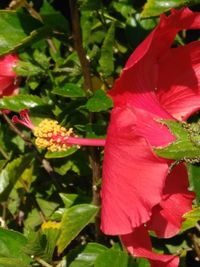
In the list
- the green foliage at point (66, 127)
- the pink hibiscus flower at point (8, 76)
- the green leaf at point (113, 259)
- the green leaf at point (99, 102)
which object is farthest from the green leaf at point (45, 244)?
the pink hibiscus flower at point (8, 76)

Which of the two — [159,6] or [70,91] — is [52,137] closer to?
[70,91]

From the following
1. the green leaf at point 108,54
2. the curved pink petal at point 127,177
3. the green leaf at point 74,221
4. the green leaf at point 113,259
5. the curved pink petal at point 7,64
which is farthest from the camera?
the curved pink petal at point 7,64

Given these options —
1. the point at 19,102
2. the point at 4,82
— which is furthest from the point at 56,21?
the point at 4,82

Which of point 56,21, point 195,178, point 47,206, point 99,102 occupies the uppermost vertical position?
point 56,21

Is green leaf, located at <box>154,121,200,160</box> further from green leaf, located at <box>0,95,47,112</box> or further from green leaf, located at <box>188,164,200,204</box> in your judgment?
green leaf, located at <box>0,95,47,112</box>

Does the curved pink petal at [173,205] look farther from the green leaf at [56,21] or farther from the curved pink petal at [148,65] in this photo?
the green leaf at [56,21]

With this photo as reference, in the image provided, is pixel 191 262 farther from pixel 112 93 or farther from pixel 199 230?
pixel 112 93
